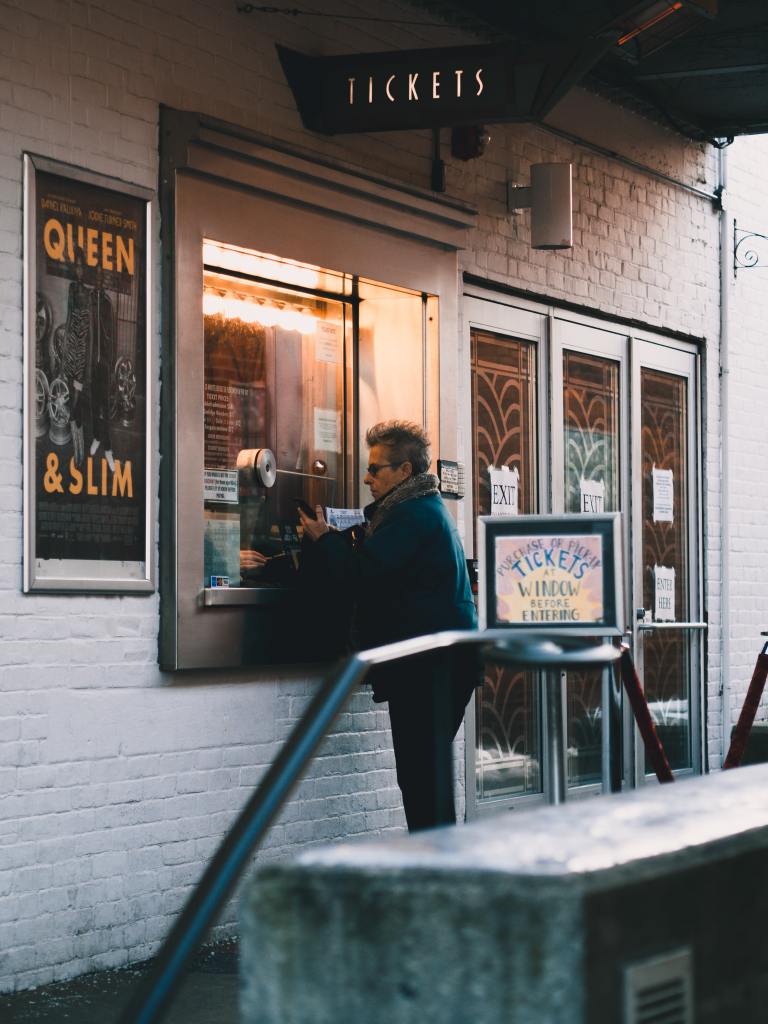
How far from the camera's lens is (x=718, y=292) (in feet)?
34.4

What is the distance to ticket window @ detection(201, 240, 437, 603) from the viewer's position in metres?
6.34

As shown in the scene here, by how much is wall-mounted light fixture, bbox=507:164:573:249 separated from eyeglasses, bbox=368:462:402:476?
206cm

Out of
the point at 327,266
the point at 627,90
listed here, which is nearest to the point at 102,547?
the point at 327,266

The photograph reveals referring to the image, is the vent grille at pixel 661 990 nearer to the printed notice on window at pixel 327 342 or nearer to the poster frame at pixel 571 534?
the poster frame at pixel 571 534

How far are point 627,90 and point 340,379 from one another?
3.15m

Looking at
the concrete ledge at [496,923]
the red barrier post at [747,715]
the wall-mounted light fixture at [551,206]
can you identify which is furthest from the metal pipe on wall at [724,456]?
the concrete ledge at [496,923]

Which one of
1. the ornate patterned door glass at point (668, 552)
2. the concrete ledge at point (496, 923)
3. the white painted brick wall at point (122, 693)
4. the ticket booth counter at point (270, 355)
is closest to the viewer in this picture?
the concrete ledge at point (496, 923)

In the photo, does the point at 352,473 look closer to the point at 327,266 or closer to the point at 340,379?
the point at 340,379

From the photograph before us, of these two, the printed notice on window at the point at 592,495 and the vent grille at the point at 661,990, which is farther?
the printed notice on window at the point at 592,495

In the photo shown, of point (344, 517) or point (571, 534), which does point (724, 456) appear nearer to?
point (571, 534)

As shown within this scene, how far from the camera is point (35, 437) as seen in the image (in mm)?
5324

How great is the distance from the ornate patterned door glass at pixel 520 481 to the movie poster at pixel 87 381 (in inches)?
103

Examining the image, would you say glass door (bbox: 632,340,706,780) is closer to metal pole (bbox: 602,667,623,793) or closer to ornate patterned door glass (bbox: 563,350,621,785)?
ornate patterned door glass (bbox: 563,350,621,785)

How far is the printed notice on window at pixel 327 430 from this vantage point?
22.9 ft
